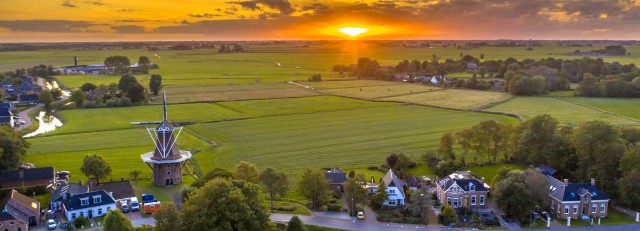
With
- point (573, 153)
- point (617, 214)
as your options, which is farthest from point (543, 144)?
point (617, 214)

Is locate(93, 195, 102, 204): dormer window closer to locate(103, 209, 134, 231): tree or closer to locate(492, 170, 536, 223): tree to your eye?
locate(103, 209, 134, 231): tree

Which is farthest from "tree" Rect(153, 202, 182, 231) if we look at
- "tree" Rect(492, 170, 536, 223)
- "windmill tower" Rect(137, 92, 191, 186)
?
"tree" Rect(492, 170, 536, 223)

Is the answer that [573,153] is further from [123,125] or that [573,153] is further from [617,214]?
[123,125]

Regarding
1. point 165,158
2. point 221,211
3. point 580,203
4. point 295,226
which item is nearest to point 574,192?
point 580,203

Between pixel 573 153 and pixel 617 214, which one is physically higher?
pixel 573 153

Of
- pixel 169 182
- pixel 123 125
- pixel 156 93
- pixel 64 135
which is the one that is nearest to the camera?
pixel 169 182
